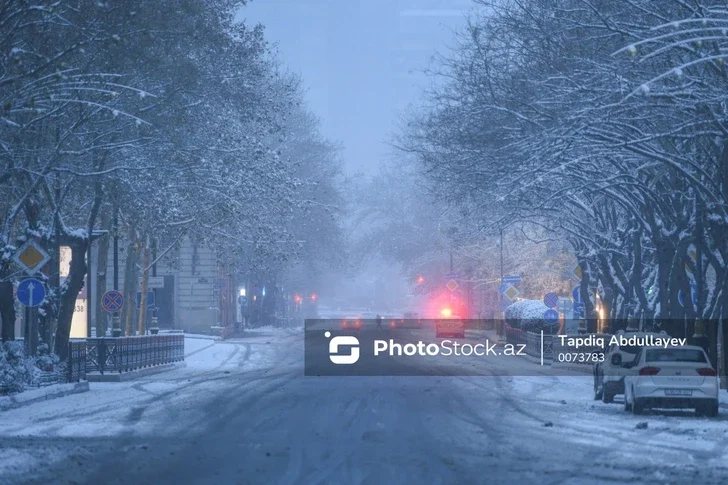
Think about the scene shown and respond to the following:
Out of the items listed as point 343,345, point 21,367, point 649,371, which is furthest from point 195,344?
point 649,371

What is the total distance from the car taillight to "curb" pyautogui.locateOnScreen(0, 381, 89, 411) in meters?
13.7

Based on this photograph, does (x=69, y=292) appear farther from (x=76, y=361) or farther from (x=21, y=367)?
(x=21, y=367)

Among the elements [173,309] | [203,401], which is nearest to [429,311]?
[173,309]

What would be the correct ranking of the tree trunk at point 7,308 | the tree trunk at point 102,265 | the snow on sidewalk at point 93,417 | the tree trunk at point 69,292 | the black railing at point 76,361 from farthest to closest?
1. the tree trunk at point 102,265
2. the tree trunk at point 69,292
3. the black railing at point 76,361
4. the tree trunk at point 7,308
5. the snow on sidewalk at point 93,417

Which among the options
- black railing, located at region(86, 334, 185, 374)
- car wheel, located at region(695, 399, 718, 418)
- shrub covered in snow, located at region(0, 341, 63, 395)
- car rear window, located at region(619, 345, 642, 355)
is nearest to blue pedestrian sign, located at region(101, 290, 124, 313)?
black railing, located at region(86, 334, 185, 374)

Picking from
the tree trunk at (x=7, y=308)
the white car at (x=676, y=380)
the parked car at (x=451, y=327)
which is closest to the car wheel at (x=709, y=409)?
the white car at (x=676, y=380)

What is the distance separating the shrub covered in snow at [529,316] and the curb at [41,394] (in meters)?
30.6

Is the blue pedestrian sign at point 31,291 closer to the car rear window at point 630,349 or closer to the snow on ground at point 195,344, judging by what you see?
the car rear window at point 630,349

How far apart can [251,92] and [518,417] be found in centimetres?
2060

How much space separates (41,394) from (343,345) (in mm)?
24141

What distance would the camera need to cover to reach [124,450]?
18.2 metres

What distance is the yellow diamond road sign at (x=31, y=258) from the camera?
1234 inches

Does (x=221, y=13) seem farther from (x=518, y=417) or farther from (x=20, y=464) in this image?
(x=20, y=464)

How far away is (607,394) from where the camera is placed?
29.0 metres
